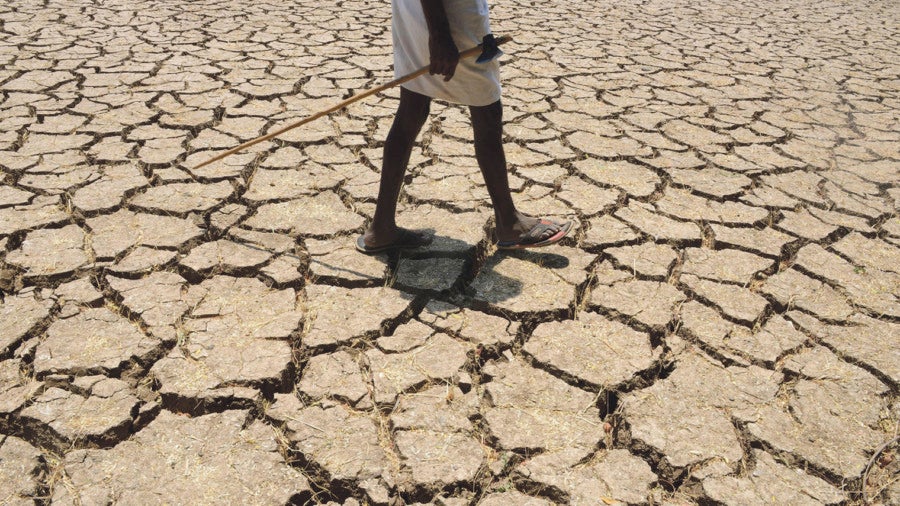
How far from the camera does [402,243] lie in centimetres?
241

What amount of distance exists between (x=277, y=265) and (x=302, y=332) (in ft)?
1.27

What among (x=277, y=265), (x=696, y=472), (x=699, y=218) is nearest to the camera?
(x=696, y=472)

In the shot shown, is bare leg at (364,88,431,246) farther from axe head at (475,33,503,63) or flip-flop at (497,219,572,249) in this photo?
flip-flop at (497,219,572,249)

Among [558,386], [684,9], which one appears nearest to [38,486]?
[558,386]

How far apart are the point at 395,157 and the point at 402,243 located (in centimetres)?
32

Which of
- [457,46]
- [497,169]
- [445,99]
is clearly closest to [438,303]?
[497,169]

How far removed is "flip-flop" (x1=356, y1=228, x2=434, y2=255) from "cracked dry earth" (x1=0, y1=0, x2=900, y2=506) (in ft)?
0.14

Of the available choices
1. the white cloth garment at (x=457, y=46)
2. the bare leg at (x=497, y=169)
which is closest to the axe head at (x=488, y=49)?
the white cloth garment at (x=457, y=46)

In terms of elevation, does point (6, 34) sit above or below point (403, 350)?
below

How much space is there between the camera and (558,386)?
1867 mm

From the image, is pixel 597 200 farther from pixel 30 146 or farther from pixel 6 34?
pixel 6 34

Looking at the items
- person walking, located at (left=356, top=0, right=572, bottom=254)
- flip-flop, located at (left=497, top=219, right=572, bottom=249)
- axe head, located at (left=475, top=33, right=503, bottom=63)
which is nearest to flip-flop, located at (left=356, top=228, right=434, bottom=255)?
person walking, located at (left=356, top=0, right=572, bottom=254)

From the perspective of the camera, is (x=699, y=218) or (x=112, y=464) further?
(x=699, y=218)

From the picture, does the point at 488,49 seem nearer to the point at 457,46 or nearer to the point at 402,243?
the point at 457,46
